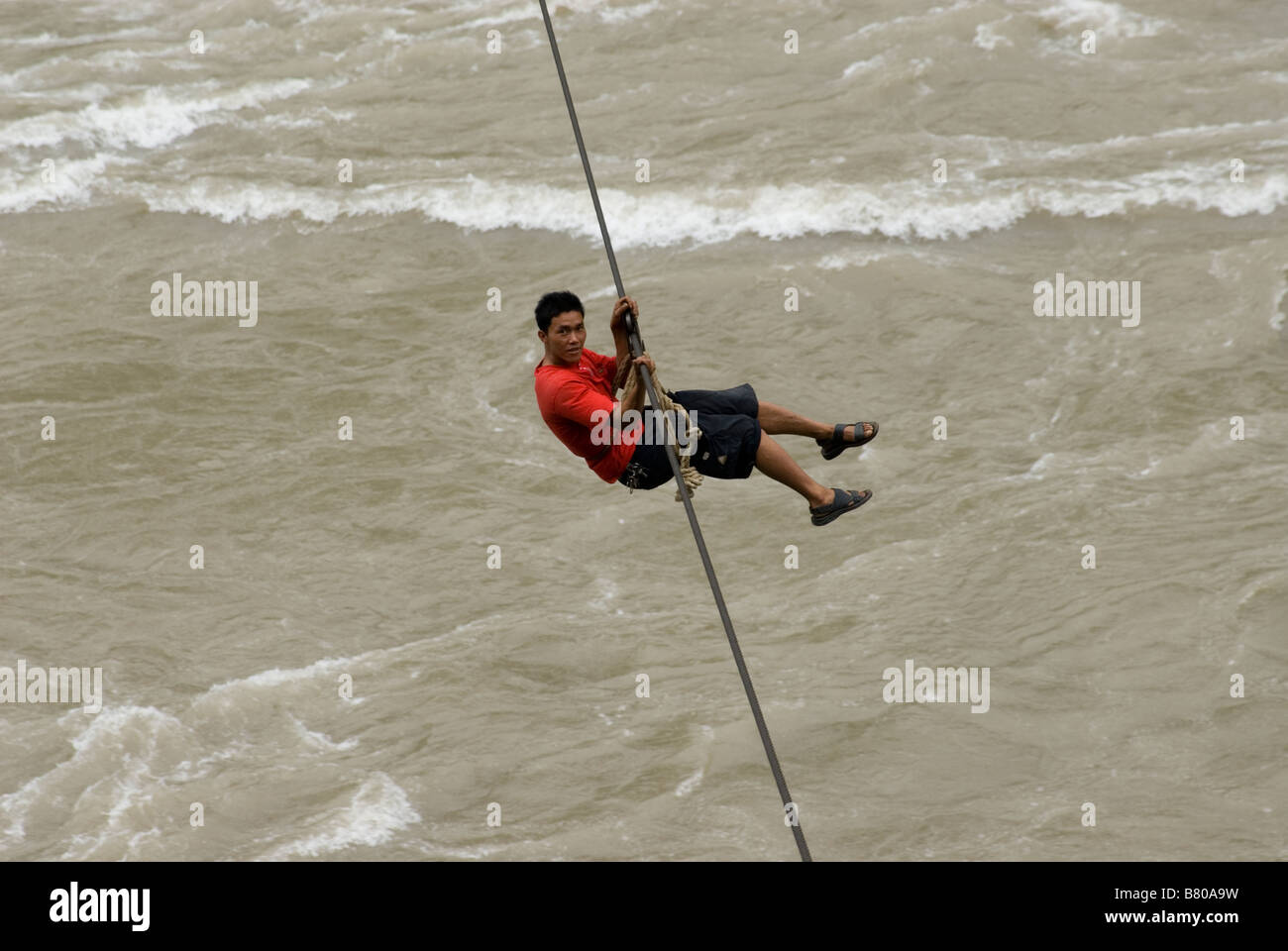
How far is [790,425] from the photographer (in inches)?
291

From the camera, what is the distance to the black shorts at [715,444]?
697 cm

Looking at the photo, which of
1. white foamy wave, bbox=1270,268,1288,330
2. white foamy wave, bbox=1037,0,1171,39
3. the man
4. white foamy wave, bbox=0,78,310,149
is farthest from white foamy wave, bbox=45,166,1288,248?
the man

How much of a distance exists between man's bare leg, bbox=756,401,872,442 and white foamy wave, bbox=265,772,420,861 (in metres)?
3.16

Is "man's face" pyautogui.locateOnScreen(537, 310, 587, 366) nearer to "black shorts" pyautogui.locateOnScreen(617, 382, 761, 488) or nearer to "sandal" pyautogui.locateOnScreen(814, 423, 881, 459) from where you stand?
"black shorts" pyautogui.locateOnScreen(617, 382, 761, 488)

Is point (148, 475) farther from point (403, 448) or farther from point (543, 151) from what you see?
point (543, 151)

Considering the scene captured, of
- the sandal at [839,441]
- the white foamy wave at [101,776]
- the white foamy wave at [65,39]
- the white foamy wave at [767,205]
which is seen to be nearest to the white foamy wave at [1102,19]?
the white foamy wave at [767,205]

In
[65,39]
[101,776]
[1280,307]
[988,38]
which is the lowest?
[101,776]

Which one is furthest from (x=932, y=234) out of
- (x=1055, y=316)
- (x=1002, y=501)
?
(x=1002, y=501)

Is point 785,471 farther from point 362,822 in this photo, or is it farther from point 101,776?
point 101,776

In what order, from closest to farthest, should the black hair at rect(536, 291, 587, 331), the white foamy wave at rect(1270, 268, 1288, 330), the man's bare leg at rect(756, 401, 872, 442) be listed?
the black hair at rect(536, 291, 587, 331) < the man's bare leg at rect(756, 401, 872, 442) < the white foamy wave at rect(1270, 268, 1288, 330)

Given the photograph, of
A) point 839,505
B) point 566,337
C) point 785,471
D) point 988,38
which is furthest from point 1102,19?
point 566,337

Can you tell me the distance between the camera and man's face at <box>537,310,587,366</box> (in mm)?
6742

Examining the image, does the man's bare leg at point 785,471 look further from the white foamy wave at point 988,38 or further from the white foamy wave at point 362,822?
the white foamy wave at point 988,38

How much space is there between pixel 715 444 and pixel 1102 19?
1211cm
